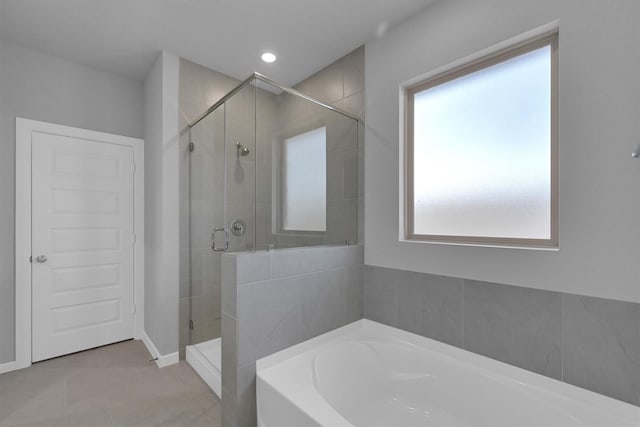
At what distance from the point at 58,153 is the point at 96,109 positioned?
544 millimetres

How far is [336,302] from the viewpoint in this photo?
2023 mm

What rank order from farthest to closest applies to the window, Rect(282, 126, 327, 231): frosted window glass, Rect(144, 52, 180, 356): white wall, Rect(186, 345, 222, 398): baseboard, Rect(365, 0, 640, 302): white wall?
1. Rect(144, 52, 180, 356): white wall
2. Rect(186, 345, 222, 398): baseboard
3. Rect(282, 126, 327, 231): frosted window glass
4. the window
5. Rect(365, 0, 640, 302): white wall

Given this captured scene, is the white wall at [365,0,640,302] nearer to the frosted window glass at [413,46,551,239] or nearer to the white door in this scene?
the frosted window glass at [413,46,551,239]

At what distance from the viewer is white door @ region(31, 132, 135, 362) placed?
253cm

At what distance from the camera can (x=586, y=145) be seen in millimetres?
1319

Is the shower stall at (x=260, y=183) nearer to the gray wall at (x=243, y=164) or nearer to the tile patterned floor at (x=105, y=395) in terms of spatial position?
the gray wall at (x=243, y=164)

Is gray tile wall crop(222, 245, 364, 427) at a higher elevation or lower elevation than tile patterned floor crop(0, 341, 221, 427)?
higher

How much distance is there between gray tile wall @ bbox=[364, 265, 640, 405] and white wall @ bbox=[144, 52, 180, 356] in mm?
1884

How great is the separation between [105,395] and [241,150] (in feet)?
6.49

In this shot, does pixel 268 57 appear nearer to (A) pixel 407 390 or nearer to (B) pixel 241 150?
(B) pixel 241 150

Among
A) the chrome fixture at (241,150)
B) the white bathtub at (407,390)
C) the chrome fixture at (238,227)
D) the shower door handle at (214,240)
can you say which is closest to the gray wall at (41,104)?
the shower door handle at (214,240)

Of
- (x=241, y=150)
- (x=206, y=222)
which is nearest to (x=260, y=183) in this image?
(x=241, y=150)

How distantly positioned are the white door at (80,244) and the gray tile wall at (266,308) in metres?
1.96

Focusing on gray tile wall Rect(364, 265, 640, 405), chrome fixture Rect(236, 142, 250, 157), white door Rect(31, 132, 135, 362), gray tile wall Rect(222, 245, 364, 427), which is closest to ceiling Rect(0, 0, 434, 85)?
white door Rect(31, 132, 135, 362)
